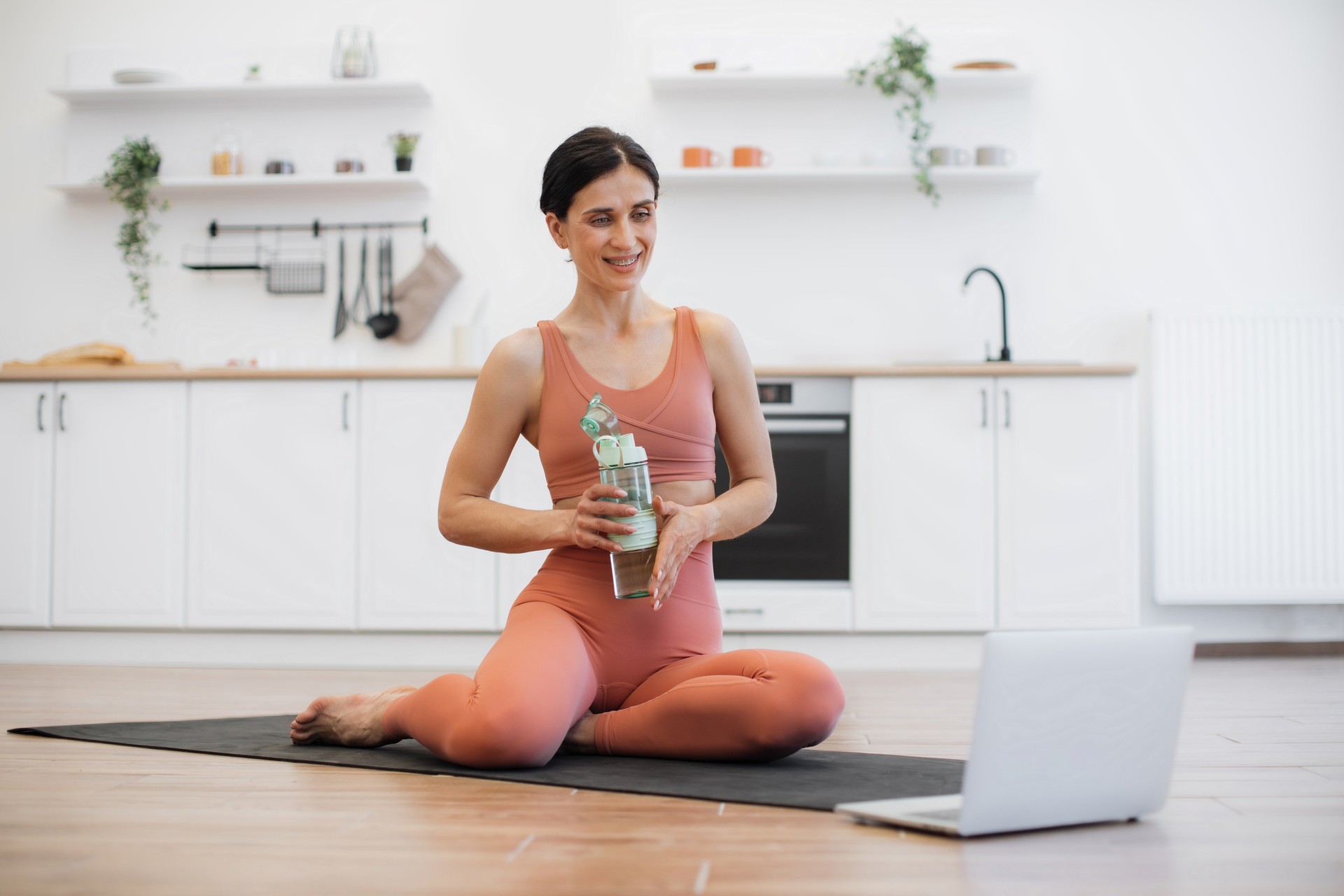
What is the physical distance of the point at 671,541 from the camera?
160cm

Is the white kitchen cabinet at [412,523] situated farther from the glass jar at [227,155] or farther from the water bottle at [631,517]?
the water bottle at [631,517]

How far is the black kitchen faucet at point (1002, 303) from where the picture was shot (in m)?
3.75

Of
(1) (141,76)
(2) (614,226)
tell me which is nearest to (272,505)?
(1) (141,76)

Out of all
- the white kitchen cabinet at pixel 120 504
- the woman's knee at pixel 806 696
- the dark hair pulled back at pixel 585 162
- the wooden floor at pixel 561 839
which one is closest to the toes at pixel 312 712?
the wooden floor at pixel 561 839

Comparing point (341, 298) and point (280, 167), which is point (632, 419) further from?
point (280, 167)

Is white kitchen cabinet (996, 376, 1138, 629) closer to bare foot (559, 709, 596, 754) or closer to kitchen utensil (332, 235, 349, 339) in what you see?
bare foot (559, 709, 596, 754)

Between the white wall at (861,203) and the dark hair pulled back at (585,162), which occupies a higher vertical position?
the white wall at (861,203)

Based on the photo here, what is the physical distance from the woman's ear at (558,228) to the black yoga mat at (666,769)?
807 mm

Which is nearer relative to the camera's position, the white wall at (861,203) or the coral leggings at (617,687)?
the coral leggings at (617,687)

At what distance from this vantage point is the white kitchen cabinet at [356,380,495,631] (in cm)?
344

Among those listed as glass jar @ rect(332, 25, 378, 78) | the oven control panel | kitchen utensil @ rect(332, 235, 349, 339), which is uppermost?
glass jar @ rect(332, 25, 378, 78)

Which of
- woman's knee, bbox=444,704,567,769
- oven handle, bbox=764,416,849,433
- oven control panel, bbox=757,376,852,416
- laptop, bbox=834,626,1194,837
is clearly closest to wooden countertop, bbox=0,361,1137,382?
oven control panel, bbox=757,376,852,416

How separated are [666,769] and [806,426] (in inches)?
75.6

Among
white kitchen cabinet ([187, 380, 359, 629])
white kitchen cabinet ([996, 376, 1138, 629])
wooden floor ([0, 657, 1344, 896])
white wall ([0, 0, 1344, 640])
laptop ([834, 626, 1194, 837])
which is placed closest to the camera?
wooden floor ([0, 657, 1344, 896])
